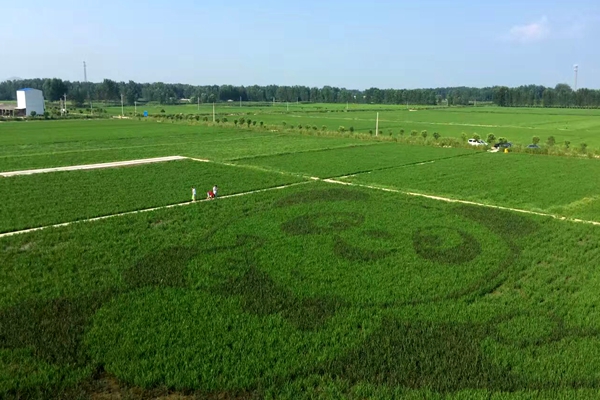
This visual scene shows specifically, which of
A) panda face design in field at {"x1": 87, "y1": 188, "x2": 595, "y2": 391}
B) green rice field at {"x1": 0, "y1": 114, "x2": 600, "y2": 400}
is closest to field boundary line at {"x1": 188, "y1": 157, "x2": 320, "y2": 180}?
green rice field at {"x1": 0, "y1": 114, "x2": 600, "y2": 400}

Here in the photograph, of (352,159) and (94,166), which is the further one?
(352,159)

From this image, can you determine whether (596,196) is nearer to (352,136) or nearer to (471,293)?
(471,293)

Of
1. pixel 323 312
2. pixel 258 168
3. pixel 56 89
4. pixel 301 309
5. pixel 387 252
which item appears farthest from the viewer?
pixel 56 89

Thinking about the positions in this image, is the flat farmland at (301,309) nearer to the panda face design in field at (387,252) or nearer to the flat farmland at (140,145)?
the panda face design in field at (387,252)

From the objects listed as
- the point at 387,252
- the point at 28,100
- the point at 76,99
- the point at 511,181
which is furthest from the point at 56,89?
the point at 387,252

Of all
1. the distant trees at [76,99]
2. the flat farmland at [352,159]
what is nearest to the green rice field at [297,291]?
the flat farmland at [352,159]

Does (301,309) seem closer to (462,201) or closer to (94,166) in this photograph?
(462,201)

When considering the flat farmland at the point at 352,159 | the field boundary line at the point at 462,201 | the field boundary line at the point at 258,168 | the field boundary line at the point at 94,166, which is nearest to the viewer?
the field boundary line at the point at 462,201

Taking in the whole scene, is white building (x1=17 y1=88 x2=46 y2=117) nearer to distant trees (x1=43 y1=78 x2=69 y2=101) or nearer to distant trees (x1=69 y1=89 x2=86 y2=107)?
distant trees (x1=69 y1=89 x2=86 y2=107)
